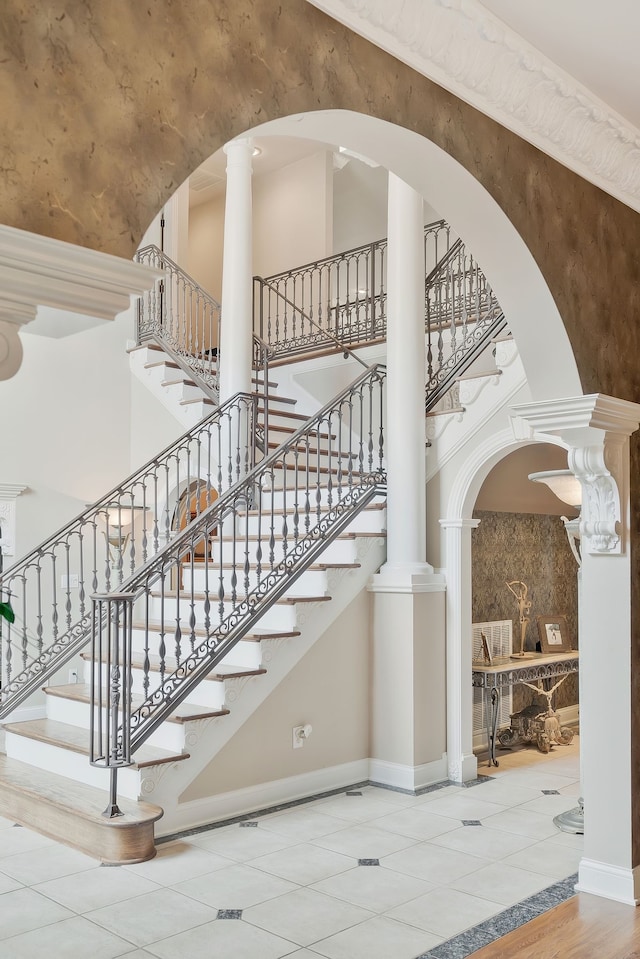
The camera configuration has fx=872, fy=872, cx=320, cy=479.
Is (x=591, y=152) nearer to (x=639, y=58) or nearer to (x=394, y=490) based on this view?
(x=639, y=58)

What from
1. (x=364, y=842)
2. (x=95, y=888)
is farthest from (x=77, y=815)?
(x=364, y=842)

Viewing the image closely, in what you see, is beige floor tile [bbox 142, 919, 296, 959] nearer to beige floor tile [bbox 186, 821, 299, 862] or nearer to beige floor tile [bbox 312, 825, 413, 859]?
beige floor tile [bbox 186, 821, 299, 862]

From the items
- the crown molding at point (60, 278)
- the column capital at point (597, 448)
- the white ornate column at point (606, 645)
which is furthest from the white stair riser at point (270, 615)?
the crown molding at point (60, 278)

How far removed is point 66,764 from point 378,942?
2.40 m

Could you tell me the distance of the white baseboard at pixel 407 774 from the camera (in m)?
6.10

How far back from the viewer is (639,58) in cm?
298

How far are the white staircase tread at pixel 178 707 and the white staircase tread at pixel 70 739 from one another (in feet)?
0.61

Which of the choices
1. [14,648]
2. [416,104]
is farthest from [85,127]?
[14,648]

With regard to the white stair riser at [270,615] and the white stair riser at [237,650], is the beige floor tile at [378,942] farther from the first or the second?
the white stair riser at [270,615]

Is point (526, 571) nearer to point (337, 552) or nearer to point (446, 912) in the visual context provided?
point (337, 552)

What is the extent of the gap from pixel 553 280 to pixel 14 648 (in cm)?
622

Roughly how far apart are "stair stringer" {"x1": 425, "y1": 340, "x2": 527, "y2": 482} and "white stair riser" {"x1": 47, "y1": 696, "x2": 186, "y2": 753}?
272cm

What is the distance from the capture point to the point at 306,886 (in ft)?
14.0

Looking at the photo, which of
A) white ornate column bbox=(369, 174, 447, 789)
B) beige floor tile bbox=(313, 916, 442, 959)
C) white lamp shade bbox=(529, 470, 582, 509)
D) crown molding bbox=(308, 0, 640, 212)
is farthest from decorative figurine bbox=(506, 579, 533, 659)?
crown molding bbox=(308, 0, 640, 212)
